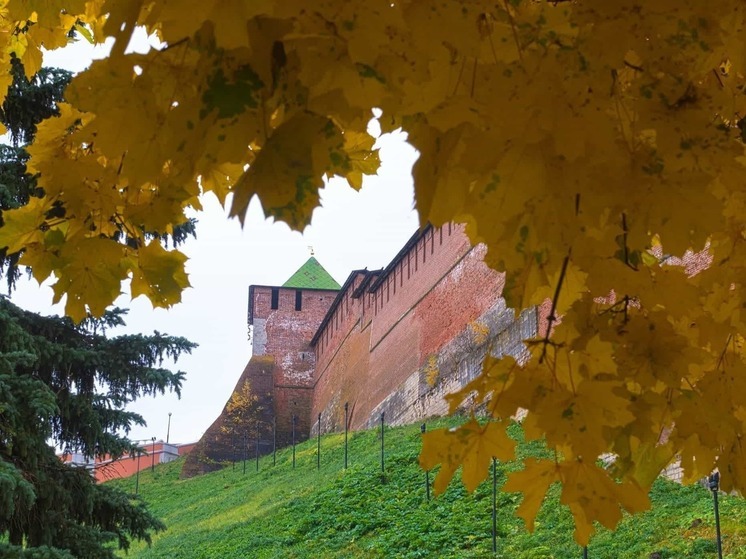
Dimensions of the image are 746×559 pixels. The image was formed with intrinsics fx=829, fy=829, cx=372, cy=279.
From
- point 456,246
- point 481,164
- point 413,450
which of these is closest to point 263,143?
point 481,164

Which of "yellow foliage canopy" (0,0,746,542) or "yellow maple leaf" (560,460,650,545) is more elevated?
"yellow foliage canopy" (0,0,746,542)

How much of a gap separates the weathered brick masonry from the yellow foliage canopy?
24.1ft

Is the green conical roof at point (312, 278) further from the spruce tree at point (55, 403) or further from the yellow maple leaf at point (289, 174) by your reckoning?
the yellow maple leaf at point (289, 174)

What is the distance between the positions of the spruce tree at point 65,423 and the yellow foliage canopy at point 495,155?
382cm

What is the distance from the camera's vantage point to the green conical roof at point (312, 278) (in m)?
35.1

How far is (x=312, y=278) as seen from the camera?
35375mm

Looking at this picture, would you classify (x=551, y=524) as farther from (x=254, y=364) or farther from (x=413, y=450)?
(x=254, y=364)

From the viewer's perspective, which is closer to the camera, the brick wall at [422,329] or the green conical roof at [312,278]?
the brick wall at [422,329]

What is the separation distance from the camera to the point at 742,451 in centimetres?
162

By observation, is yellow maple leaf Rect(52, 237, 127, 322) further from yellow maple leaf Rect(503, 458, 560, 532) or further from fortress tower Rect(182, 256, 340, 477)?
fortress tower Rect(182, 256, 340, 477)

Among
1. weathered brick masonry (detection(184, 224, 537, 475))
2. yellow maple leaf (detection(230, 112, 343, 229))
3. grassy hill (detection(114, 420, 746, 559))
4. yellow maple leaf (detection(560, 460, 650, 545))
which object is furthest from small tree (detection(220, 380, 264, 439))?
yellow maple leaf (detection(230, 112, 343, 229))

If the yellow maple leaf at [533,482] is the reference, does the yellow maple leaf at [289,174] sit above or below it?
above

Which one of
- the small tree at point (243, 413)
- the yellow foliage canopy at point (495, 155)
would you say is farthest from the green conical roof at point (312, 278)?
the yellow foliage canopy at point (495, 155)

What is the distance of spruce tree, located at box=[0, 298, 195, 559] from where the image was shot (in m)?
5.27
